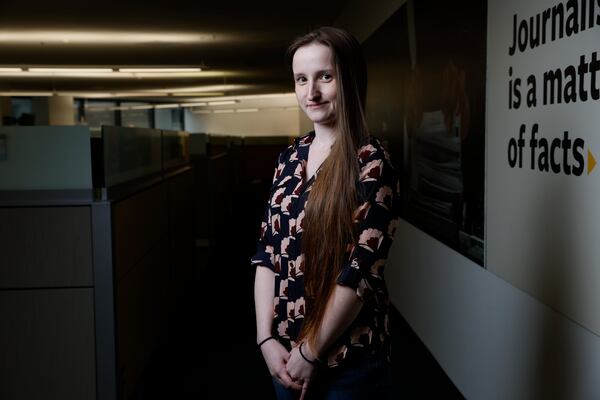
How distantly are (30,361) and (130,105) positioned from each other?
21932mm

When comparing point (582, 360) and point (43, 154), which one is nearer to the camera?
point (582, 360)

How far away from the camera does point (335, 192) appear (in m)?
1.32

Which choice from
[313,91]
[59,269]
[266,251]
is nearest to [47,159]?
[59,269]

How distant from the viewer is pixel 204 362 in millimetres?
3934

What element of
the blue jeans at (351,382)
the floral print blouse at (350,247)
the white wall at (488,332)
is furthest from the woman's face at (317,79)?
the white wall at (488,332)

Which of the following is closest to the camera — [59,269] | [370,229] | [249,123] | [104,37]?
[370,229]

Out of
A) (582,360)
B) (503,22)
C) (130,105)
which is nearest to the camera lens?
(582,360)

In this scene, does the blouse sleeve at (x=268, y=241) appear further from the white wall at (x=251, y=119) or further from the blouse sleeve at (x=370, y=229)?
the white wall at (x=251, y=119)

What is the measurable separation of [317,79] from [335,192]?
9.1 inches

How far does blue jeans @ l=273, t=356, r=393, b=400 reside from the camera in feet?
4.53

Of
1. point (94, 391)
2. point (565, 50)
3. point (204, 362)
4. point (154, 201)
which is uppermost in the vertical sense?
point (565, 50)

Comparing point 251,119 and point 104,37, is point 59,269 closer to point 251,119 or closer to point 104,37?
point 104,37

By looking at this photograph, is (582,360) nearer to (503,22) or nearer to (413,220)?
(503,22)

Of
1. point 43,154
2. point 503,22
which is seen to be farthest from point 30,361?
point 503,22
